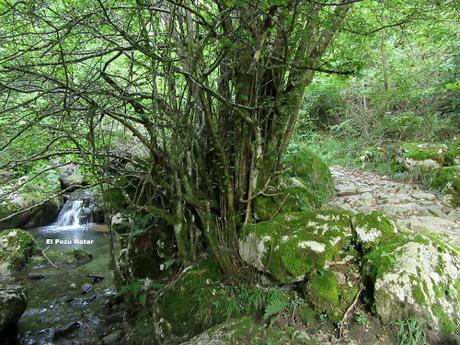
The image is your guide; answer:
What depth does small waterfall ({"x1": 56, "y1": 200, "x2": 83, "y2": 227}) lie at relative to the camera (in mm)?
11000

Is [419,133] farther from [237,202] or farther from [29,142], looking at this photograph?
[29,142]

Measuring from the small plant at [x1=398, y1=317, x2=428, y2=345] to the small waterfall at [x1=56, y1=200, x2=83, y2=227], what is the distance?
10527 mm

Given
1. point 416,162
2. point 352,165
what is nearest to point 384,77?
point 352,165

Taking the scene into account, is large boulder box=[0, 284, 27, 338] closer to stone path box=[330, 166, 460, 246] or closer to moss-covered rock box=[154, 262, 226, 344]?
moss-covered rock box=[154, 262, 226, 344]

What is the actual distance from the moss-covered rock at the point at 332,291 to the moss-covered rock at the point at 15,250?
6896mm

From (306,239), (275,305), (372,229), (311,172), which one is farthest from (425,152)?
(275,305)

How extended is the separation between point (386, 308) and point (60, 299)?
558 centimetres

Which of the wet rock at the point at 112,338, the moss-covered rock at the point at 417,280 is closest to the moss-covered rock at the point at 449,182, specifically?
the moss-covered rock at the point at 417,280

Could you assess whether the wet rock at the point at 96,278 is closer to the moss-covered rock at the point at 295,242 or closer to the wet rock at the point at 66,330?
the wet rock at the point at 66,330

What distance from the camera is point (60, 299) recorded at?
591 centimetres

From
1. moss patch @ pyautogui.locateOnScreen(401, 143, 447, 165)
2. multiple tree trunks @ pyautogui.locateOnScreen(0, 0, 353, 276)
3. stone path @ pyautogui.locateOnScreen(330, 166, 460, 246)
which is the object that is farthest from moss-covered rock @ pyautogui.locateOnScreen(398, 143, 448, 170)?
multiple tree trunks @ pyautogui.locateOnScreen(0, 0, 353, 276)

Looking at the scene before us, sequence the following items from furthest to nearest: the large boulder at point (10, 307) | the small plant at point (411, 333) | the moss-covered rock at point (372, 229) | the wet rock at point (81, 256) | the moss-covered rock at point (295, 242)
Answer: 1. the wet rock at point (81, 256)
2. the large boulder at point (10, 307)
3. the moss-covered rock at point (372, 229)
4. the moss-covered rock at point (295, 242)
5. the small plant at point (411, 333)

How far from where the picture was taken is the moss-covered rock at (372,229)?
3207 mm

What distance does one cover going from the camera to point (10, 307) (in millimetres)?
4797
